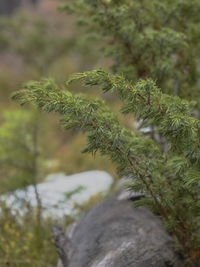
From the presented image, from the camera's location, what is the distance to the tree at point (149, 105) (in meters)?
1.91

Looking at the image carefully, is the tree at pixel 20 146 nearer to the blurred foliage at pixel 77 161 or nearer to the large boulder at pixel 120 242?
the large boulder at pixel 120 242

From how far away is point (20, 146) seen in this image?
208 inches

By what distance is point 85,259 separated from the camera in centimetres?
271

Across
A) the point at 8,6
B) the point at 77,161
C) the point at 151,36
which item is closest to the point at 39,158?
the point at 151,36

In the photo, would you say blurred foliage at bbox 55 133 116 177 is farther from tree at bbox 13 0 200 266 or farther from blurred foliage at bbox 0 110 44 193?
tree at bbox 13 0 200 266

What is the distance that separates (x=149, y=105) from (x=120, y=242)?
1335 mm

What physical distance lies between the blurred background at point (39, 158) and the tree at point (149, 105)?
684 millimetres

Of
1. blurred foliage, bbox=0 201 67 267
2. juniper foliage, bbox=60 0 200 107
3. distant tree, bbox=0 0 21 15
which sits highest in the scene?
distant tree, bbox=0 0 21 15

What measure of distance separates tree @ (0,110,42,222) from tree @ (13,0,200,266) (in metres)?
1.87

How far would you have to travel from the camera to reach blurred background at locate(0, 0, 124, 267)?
157 inches

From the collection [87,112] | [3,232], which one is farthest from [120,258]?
[3,232]

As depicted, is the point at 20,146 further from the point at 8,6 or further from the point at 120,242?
the point at 8,6

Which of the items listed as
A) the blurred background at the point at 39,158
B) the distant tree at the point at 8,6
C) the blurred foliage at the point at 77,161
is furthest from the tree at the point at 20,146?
the distant tree at the point at 8,6

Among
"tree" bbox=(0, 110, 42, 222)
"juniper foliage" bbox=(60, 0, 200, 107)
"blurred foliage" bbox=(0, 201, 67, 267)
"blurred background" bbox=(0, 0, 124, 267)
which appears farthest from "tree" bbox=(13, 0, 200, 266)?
"tree" bbox=(0, 110, 42, 222)
